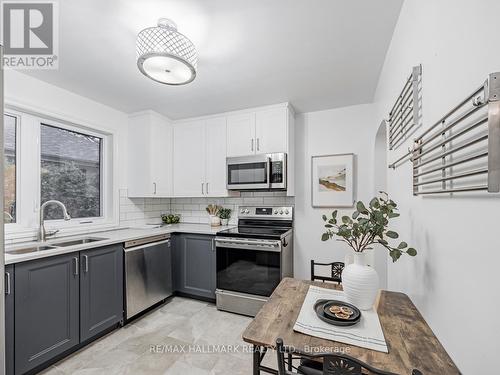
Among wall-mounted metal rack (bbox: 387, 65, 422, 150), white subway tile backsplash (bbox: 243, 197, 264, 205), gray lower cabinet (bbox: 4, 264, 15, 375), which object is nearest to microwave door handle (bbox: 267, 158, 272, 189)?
white subway tile backsplash (bbox: 243, 197, 264, 205)

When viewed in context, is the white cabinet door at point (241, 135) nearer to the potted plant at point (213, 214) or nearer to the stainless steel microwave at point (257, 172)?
the stainless steel microwave at point (257, 172)

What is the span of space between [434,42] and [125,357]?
2821mm

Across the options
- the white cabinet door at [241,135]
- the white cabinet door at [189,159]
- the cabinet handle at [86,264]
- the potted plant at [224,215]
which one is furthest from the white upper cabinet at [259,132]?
the cabinet handle at [86,264]

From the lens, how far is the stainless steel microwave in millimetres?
2840

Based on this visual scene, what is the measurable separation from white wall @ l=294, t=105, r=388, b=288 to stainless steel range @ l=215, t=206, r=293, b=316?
14.5 inches

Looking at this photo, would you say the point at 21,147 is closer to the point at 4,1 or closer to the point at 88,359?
the point at 4,1

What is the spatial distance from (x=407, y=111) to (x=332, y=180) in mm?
1811

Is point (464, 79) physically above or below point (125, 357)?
above

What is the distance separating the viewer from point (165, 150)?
134 inches

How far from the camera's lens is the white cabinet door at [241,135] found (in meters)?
3.06

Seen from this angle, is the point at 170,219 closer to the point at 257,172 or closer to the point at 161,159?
the point at 161,159

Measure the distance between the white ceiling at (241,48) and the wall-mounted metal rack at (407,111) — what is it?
569 millimetres

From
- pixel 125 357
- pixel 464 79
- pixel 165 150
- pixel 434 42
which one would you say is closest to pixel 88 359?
pixel 125 357

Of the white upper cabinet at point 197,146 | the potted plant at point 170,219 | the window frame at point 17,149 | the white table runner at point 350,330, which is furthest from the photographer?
the potted plant at point 170,219
